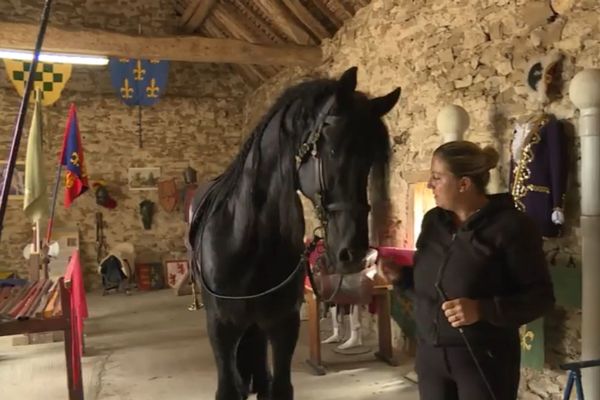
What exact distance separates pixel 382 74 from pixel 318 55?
135cm

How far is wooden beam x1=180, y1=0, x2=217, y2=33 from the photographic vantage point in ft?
25.5

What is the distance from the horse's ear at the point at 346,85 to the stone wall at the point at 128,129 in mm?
7944

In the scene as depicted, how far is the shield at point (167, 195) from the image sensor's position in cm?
912

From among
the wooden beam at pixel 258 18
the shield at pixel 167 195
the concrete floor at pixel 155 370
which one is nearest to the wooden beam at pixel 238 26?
the wooden beam at pixel 258 18

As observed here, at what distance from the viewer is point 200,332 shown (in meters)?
5.58

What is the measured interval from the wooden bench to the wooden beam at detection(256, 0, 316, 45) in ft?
13.8

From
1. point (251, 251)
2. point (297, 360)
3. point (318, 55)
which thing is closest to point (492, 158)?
point (251, 251)

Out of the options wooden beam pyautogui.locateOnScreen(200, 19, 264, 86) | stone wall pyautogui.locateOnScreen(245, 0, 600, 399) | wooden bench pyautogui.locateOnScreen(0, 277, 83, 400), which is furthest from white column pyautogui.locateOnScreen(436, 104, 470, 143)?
wooden beam pyautogui.locateOnScreen(200, 19, 264, 86)

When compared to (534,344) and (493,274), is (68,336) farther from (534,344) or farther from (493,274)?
(534,344)

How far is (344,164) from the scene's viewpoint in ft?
5.00

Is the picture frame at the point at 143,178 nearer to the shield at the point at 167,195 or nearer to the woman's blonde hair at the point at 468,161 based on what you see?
the shield at the point at 167,195

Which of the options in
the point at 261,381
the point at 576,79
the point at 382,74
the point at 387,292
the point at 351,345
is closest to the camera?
the point at 261,381

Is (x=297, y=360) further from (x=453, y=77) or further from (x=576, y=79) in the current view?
(x=576, y=79)

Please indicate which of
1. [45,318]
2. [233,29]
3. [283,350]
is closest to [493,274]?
[283,350]
